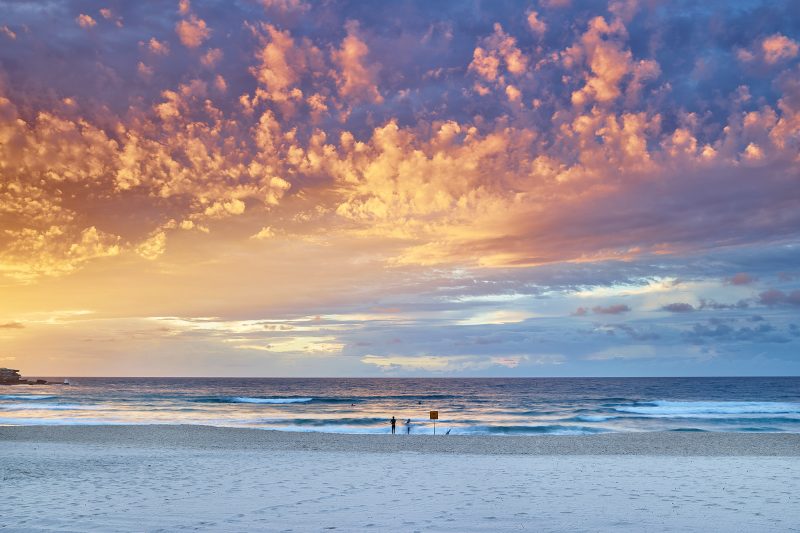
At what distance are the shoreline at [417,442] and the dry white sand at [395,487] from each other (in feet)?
0.75

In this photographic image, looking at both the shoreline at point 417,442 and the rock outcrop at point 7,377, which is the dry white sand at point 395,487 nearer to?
the shoreline at point 417,442

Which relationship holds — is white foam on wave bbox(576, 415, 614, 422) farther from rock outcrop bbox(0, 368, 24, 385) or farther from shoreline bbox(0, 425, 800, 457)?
rock outcrop bbox(0, 368, 24, 385)

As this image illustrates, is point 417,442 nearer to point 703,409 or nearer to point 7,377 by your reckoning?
point 703,409

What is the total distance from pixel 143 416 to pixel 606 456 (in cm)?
3729

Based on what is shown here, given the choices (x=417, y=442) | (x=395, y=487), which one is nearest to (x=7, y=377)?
(x=417, y=442)

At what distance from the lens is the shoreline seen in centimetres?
2323

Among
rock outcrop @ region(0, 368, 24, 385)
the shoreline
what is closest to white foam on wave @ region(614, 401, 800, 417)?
the shoreline

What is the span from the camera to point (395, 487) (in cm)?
1378

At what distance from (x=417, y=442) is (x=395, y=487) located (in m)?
13.4

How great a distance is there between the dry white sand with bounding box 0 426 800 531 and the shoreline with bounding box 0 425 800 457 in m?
0.23

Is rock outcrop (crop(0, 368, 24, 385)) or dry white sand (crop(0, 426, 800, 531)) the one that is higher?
rock outcrop (crop(0, 368, 24, 385))

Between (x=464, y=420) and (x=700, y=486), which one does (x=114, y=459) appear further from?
(x=464, y=420)

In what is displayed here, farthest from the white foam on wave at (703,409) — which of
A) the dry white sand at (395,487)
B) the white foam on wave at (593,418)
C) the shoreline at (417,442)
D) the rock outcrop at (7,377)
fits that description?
the rock outcrop at (7,377)

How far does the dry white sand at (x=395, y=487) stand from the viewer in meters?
10.3
